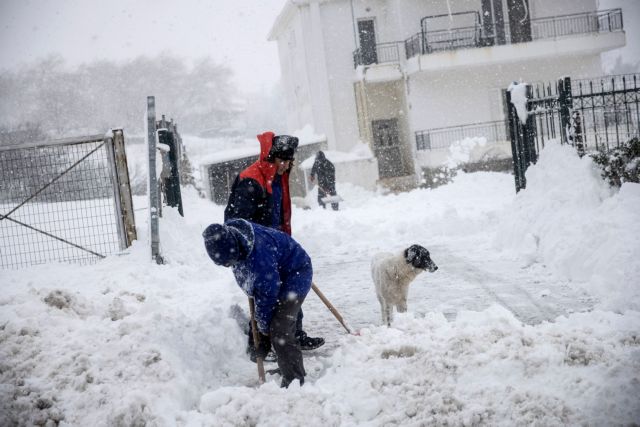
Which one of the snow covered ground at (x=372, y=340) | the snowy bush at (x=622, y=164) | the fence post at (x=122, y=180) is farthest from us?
the fence post at (x=122, y=180)

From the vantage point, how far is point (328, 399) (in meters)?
3.55

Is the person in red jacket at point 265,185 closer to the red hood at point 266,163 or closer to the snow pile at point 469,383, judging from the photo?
the red hood at point 266,163

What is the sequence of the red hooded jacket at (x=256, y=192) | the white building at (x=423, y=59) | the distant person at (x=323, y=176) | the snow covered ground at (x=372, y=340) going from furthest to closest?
1. the white building at (x=423, y=59)
2. the distant person at (x=323, y=176)
3. the red hooded jacket at (x=256, y=192)
4. the snow covered ground at (x=372, y=340)

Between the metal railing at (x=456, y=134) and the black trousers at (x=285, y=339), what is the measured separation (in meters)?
19.0

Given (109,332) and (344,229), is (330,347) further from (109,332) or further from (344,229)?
(344,229)

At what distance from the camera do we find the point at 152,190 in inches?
302

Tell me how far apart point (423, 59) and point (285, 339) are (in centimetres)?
1903

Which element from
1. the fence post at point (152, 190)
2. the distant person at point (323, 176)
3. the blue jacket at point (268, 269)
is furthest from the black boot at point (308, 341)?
the distant person at point (323, 176)

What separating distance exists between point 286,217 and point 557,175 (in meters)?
5.24

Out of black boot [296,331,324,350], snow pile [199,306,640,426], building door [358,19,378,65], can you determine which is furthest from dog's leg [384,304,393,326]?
building door [358,19,378,65]

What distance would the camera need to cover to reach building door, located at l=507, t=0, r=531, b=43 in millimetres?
23312

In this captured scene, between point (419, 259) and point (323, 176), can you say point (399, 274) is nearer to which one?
point (419, 259)

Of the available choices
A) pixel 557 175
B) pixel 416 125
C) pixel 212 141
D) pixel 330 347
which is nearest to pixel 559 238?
pixel 557 175

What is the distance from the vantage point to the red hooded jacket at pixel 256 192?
4.36 m
